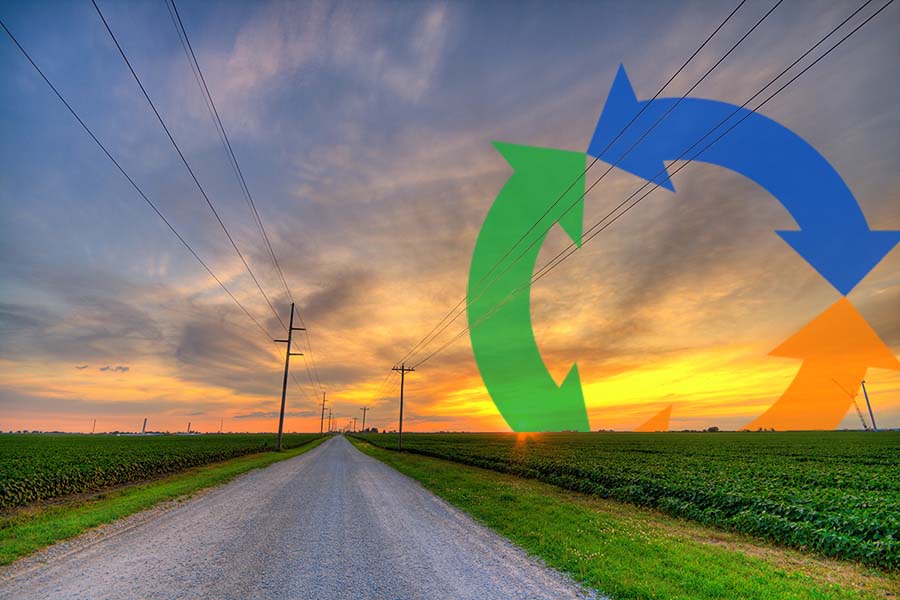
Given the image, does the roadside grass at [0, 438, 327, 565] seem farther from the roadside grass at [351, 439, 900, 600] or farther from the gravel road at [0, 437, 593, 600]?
the roadside grass at [351, 439, 900, 600]

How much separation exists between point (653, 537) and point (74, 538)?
13571 millimetres

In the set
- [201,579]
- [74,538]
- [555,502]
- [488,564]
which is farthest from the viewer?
[555,502]

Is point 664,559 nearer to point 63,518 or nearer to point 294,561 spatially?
point 294,561

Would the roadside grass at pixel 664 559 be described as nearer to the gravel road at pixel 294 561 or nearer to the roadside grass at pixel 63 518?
the gravel road at pixel 294 561

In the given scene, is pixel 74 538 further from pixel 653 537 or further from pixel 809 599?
pixel 809 599

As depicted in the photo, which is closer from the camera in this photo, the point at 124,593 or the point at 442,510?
the point at 124,593

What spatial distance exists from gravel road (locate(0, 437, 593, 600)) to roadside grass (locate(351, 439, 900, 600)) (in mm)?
739

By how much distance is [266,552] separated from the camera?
26.6 feet

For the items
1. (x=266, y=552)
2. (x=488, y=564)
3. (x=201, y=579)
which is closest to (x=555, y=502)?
(x=488, y=564)

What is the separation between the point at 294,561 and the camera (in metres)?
7.50

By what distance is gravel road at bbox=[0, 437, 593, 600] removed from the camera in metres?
6.16

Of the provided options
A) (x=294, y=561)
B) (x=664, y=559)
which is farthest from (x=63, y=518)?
(x=664, y=559)

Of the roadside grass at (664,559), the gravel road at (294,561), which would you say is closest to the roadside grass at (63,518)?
the gravel road at (294,561)

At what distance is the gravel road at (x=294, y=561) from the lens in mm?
6165
